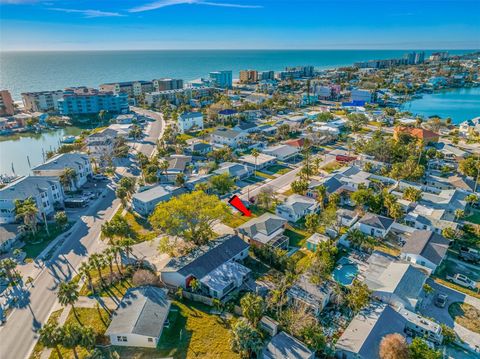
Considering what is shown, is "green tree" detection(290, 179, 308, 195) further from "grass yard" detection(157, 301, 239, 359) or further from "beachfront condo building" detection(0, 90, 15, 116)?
"beachfront condo building" detection(0, 90, 15, 116)

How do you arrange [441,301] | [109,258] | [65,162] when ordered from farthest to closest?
1. [65,162]
2. [109,258]
3. [441,301]

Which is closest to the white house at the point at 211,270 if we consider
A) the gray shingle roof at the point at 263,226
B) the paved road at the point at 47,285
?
the gray shingle roof at the point at 263,226

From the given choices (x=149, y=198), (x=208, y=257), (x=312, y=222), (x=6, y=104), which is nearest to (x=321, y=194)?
(x=312, y=222)

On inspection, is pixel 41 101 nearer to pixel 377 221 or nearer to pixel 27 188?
pixel 27 188

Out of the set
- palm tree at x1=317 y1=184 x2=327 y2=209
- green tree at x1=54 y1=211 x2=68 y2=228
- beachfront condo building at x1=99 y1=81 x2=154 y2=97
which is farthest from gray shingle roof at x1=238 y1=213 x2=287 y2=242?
beachfront condo building at x1=99 y1=81 x2=154 y2=97

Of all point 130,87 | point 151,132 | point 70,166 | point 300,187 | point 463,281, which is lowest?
point 463,281

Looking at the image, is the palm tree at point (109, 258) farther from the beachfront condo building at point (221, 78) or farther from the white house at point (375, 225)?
the beachfront condo building at point (221, 78)

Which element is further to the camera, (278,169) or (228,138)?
(228,138)
